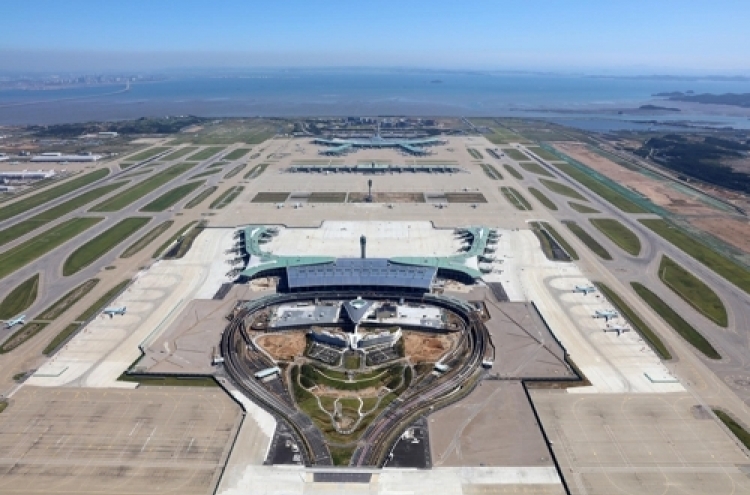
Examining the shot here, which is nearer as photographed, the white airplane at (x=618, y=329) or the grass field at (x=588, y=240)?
the white airplane at (x=618, y=329)

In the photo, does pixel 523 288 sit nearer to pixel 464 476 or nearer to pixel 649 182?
pixel 464 476

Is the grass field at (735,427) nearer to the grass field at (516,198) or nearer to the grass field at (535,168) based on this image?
the grass field at (516,198)

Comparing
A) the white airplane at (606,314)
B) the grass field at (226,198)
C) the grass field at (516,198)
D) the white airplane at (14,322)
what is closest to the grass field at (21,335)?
the white airplane at (14,322)

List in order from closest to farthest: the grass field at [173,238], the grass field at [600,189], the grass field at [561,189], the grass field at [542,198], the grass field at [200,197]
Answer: the grass field at [173,238], the grass field at [600,189], the grass field at [542,198], the grass field at [200,197], the grass field at [561,189]

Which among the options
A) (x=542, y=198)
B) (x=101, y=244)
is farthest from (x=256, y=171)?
(x=542, y=198)

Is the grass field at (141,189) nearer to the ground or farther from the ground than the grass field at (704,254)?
farther from the ground

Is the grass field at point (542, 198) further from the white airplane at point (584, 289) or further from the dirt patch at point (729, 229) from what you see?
the white airplane at point (584, 289)

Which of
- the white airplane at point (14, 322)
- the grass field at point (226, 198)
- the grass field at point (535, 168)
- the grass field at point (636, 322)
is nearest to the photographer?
the grass field at point (636, 322)

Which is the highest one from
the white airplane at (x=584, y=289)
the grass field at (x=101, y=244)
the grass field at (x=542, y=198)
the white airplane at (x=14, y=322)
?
the grass field at (x=542, y=198)
